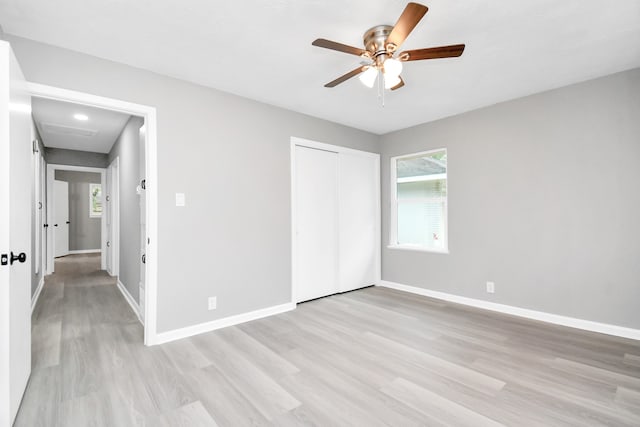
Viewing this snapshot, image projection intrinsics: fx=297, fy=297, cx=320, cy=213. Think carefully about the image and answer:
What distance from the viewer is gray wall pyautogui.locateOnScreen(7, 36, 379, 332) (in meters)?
2.55

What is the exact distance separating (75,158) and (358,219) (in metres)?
6.02

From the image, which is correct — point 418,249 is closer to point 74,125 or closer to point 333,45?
point 333,45

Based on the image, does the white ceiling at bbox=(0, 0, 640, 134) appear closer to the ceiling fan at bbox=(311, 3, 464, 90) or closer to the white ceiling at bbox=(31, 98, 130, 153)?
the ceiling fan at bbox=(311, 3, 464, 90)

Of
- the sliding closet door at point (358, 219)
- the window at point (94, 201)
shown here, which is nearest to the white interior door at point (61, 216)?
the window at point (94, 201)

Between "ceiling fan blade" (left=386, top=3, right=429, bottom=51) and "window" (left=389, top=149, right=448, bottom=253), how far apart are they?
262 cm

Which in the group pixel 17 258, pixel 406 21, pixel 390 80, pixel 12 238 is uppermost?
pixel 406 21

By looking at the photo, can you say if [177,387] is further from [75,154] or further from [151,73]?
[75,154]

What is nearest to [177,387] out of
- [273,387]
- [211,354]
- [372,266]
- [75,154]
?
[211,354]

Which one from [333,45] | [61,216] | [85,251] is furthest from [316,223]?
[85,251]

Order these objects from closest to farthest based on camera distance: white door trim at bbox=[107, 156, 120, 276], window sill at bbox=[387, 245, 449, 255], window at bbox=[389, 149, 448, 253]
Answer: window sill at bbox=[387, 245, 449, 255]
window at bbox=[389, 149, 448, 253]
white door trim at bbox=[107, 156, 120, 276]

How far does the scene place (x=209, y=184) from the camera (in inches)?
121

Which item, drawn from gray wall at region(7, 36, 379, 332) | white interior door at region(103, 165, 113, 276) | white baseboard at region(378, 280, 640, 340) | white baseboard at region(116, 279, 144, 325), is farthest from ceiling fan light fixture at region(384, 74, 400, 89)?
white interior door at region(103, 165, 113, 276)

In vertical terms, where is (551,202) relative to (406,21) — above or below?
below

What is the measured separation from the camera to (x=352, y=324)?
3.21 m
